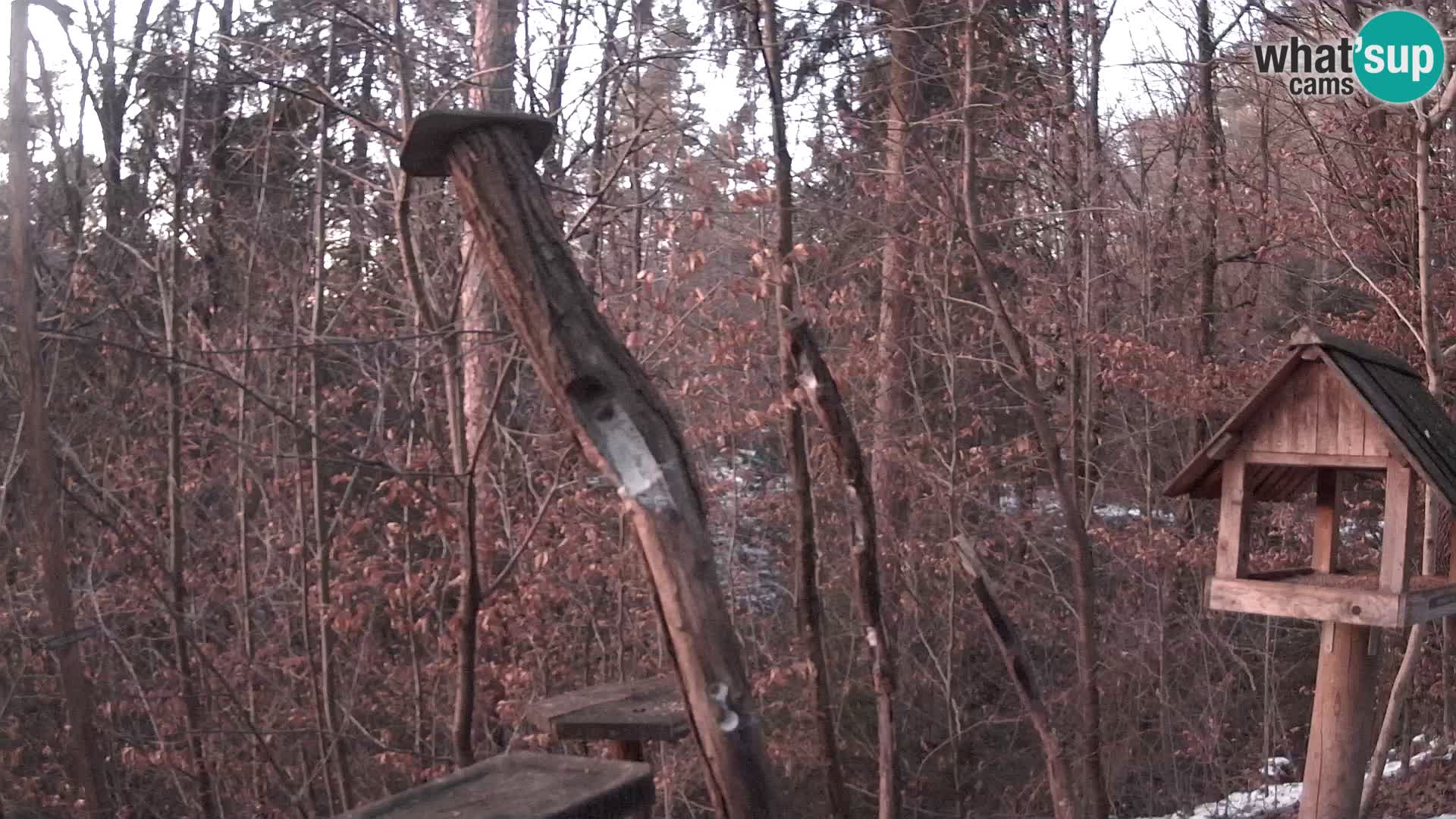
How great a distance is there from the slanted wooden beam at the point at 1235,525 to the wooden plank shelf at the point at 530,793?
7.63 ft

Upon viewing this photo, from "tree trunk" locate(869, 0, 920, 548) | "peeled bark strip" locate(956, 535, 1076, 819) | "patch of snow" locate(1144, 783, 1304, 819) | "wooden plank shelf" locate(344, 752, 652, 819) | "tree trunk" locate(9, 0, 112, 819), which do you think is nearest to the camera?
"wooden plank shelf" locate(344, 752, 652, 819)

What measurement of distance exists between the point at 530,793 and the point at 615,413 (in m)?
0.89

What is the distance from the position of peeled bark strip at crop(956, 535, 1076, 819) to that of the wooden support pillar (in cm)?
100

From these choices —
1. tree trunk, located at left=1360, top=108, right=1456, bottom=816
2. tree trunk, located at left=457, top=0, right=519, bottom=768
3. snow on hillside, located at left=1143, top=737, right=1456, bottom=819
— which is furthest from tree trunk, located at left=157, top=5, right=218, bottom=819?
snow on hillside, located at left=1143, top=737, right=1456, bottom=819

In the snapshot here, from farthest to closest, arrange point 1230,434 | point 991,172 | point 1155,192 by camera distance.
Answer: point 1155,192, point 991,172, point 1230,434

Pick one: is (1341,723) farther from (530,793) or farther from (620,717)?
(530,793)

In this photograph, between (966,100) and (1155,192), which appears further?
(1155,192)

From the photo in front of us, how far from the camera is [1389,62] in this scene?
24.4 feet

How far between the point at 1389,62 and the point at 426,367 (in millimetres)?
5773

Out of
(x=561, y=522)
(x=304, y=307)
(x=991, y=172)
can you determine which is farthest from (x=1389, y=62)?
(x=304, y=307)

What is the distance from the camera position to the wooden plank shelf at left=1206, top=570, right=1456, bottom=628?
3.96 m

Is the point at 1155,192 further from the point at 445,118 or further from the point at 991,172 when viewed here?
the point at 445,118

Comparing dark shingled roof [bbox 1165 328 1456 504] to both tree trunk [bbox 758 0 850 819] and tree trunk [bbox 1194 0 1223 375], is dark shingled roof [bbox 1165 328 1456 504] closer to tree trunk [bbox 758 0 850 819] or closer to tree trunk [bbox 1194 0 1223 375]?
tree trunk [bbox 758 0 850 819]

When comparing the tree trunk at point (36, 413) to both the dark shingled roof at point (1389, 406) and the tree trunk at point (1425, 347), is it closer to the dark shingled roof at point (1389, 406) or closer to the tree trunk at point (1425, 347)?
the dark shingled roof at point (1389, 406)
